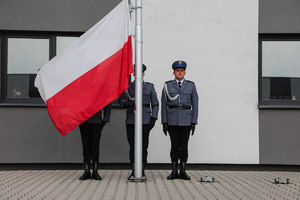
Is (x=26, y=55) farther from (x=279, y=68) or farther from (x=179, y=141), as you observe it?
(x=279, y=68)

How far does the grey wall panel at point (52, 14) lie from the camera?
8.19m

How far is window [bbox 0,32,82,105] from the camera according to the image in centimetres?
830

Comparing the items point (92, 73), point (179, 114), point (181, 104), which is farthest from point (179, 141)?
point (92, 73)

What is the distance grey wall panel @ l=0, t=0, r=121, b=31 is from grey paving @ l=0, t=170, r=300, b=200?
2810 mm

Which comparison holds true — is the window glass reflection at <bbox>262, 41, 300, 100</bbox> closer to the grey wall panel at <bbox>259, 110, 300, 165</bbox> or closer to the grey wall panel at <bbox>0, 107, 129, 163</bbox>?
the grey wall panel at <bbox>259, 110, 300, 165</bbox>

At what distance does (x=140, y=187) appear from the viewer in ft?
19.9

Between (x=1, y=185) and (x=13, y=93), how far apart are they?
2.45 metres

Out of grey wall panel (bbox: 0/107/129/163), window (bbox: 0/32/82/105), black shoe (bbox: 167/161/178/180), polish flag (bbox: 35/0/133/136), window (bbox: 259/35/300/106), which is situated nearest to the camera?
polish flag (bbox: 35/0/133/136)

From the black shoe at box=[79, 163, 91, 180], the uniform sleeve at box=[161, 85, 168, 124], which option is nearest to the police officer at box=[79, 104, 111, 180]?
the black shoe at box=[79, 163, 91, 180]

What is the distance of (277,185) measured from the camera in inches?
253

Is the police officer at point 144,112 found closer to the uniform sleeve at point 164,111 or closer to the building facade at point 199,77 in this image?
the uniform sleeve at point 164,111

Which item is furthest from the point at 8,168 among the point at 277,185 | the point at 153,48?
the point at 277,185

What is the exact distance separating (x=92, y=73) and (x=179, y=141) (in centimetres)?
183

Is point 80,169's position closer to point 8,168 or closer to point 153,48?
point 8,168
